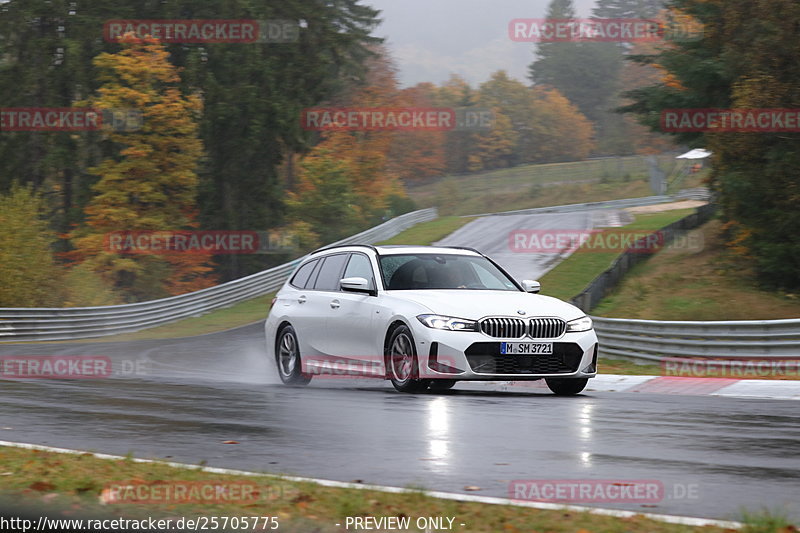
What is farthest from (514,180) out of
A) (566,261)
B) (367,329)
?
(367,329)

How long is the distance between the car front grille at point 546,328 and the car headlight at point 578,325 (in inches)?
2.9

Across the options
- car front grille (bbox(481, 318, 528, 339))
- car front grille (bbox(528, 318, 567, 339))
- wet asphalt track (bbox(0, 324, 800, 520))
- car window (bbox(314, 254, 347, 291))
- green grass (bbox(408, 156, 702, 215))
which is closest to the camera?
wet asphalt track (bbox(0, 324, 800, 520))

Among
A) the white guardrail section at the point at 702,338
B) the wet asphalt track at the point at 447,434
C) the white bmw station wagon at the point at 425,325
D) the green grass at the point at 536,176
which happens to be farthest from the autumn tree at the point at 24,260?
the green grass at the point at 536,176

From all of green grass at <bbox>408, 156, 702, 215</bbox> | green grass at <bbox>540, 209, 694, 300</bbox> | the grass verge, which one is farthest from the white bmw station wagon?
green grass at <bbox>408, 156, 702, 215</bbox>

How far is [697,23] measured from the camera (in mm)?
37906

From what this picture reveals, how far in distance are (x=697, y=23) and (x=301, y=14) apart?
30.1 metres

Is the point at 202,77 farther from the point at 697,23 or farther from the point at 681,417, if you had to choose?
the point at 681,417

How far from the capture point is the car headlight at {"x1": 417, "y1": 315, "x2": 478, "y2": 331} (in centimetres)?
1205

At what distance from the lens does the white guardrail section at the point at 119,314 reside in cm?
3281

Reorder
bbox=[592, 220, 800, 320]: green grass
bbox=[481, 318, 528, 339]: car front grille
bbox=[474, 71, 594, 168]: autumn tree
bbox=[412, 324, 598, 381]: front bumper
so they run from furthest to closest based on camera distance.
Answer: bbox=[474, 71, 594, 168]: autumn tree → bbox=[592, 220, 800, 320]: green grass → bbox=[481, 318, 528, 339]: car front grille → bbox=[412, 324, 598, 381]: front bumper

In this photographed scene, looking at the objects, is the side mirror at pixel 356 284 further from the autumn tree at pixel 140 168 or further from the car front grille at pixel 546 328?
the autumn tree at pixel 140 168

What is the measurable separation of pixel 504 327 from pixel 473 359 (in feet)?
1.56

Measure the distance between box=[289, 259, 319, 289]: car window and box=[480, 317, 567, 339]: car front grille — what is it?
12.4 ft

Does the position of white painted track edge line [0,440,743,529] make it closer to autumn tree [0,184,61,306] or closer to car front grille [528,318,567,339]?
car front grille [528,318,567,339]
